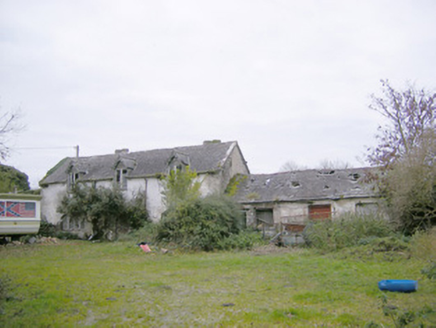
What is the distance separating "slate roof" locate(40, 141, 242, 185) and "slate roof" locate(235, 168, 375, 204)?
304 centimetres

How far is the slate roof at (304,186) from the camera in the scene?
2683 cm

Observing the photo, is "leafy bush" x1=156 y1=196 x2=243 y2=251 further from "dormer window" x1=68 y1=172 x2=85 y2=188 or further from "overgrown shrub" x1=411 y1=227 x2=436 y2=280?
"dormer window" x1=68 y1=172 x2=85 y2=188

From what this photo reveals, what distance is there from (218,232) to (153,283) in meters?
10.3

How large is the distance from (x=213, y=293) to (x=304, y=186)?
20091 millimetres

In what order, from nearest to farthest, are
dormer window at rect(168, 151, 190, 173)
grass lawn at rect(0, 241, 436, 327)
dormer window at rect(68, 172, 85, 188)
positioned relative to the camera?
1. grass lawn at rect(0, 241, 436, 327)
2. dormer window at rect(168, 151, 190, 173)
3. dormer window at rect(68, 172, 85, 188)

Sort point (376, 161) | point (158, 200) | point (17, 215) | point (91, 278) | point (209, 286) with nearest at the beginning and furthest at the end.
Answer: point (209, 286) → point (91, 278) → point (17, 215) → point (376, 161) → point (158, 200)

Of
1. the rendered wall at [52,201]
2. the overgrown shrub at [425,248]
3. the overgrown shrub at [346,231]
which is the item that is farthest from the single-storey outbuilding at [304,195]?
Result: the rendered wall at [52,201]

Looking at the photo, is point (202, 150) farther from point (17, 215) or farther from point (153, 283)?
point (153, 283)

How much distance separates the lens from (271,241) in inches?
809

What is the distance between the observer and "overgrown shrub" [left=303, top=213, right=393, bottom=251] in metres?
17.0

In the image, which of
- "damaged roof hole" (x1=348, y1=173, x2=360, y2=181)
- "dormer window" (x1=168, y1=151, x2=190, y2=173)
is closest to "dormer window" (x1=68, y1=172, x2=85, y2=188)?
"dormer window" (x1=168, y1=151, x2=190, y2=173)

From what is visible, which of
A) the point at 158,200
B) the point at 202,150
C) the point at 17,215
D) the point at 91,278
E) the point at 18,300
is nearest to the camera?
the point at 18,300

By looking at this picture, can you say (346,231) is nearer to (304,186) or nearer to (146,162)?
(304,186)

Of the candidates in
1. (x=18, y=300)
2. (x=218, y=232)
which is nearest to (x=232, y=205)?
(x=218, y=232)
